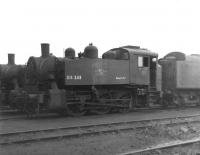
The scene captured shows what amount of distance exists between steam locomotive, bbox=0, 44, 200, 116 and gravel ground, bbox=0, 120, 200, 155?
4.30 meters

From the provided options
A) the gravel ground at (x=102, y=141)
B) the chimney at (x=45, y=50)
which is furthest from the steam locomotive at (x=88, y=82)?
the gravel ground at (x=102, y=141)

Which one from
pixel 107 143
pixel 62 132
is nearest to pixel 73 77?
pixel 62 132

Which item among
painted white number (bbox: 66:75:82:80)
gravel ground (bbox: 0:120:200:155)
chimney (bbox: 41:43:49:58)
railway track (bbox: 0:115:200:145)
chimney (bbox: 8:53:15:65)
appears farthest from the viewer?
chimney (bbox: 8:53:15:65)

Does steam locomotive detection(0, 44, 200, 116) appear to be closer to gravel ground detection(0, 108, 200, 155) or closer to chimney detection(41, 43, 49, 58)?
chimney detection(41, 43, 49, 58)

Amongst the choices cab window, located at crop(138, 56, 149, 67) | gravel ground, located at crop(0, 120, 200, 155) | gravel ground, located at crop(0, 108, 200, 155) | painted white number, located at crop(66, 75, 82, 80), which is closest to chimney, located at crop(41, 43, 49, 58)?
painted white number, located at crop(66, 75, 82, 80)

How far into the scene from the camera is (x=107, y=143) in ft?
27.0

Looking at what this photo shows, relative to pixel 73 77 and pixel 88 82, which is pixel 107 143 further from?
pixel 88 82

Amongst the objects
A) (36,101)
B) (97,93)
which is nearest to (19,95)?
(36,101)

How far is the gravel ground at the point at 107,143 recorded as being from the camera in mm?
7285

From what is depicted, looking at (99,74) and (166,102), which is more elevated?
(99,74)

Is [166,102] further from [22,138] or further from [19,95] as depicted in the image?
[22,138]

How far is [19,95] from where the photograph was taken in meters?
13.7

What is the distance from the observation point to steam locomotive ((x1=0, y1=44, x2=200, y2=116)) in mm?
13367

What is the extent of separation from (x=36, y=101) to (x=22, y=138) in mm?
4574
